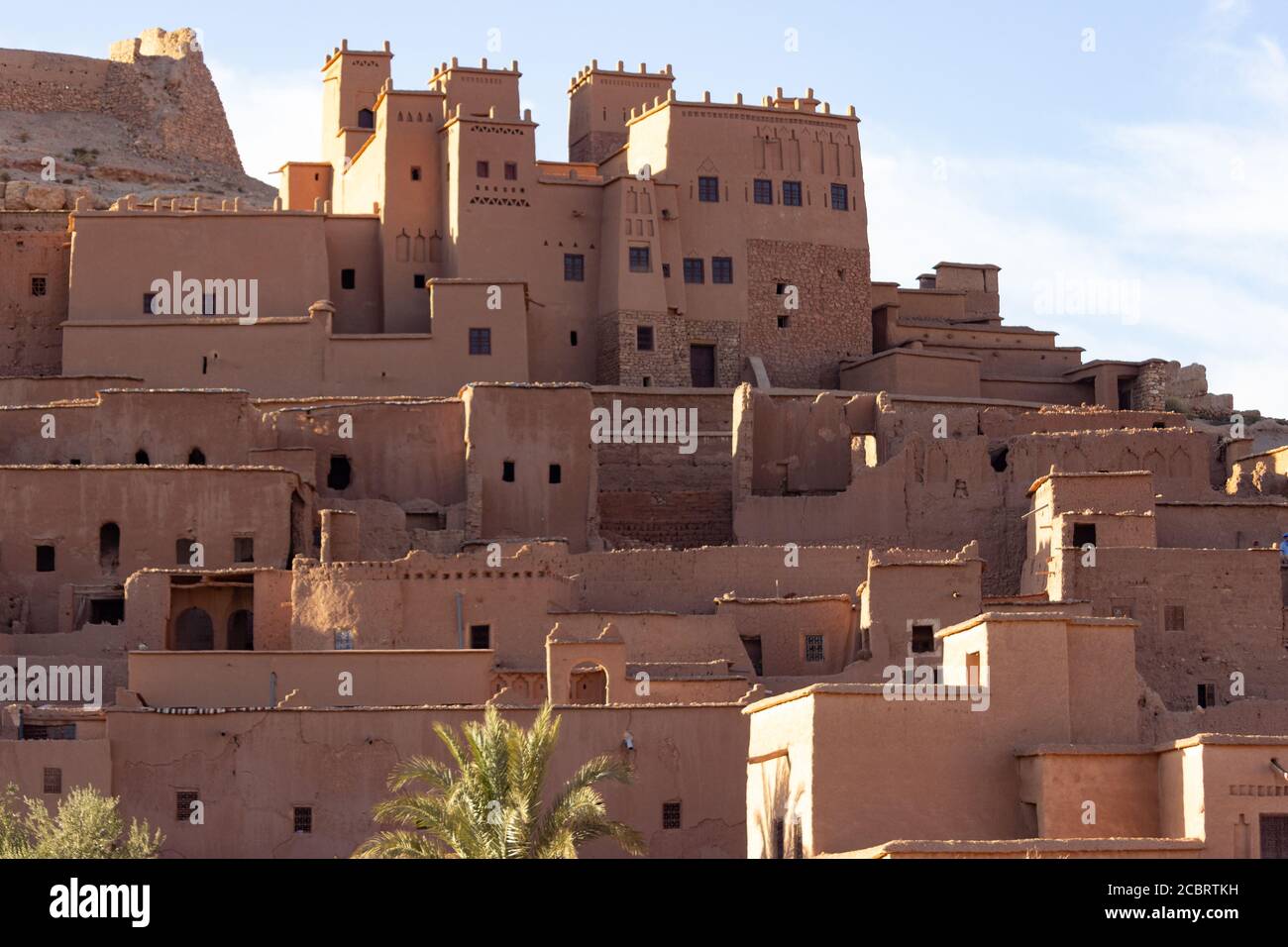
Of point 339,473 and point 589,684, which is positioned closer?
point 589,684

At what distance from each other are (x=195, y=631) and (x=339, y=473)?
18.9 ft

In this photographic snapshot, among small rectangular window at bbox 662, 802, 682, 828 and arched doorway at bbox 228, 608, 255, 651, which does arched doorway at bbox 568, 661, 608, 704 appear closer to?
small rectangular window at bbox 662, 802, 682, 828

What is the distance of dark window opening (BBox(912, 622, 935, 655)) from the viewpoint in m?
34.6

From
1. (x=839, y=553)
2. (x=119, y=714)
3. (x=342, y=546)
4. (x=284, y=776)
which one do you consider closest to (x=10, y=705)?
(x=119, y=714)

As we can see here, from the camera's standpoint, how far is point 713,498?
43.9 meters

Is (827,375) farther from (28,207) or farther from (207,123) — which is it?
(207,123)

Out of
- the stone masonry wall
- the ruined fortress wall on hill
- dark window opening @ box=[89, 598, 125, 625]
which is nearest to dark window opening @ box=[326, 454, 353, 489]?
dark window opening @ box=[89, 598, 125, 625]

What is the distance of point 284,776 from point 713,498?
578 inches

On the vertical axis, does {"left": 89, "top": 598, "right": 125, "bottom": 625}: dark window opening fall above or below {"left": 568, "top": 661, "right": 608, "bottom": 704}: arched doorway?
above

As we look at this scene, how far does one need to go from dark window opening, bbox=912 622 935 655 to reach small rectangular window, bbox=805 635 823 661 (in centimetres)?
157

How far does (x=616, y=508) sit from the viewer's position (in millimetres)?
44000

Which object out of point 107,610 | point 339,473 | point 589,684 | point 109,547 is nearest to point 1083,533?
point 589,684

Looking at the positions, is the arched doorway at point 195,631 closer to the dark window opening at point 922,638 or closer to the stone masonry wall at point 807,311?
the dark window opening at point 922,638

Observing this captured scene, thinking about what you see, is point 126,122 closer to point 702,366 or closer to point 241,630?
point 702,366
